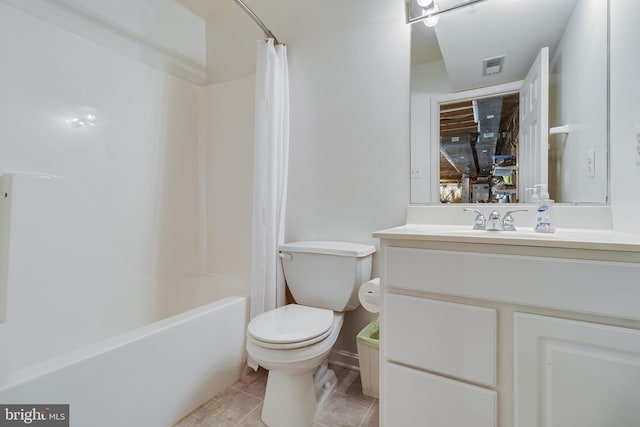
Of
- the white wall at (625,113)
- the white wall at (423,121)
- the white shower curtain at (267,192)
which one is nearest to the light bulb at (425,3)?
the white wall at (423,121)

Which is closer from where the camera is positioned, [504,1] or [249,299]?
[504,1]

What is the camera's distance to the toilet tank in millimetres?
1414

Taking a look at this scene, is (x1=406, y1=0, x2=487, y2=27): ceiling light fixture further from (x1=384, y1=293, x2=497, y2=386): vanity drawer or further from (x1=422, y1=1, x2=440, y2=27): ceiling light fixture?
(x1=384, y1=293, x2=497, y2=386): vanity drawer

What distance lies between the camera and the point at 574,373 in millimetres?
732

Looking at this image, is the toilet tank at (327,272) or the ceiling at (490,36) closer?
the ceiling at (490,36)

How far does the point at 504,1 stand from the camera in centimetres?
130

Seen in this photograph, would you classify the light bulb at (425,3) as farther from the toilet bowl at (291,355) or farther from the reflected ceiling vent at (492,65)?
the toilet bowl at (291,355)

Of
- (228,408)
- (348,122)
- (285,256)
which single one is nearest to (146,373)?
(228,408)

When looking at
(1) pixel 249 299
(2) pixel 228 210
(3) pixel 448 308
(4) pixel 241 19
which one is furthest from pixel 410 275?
(4) pixel 241 19

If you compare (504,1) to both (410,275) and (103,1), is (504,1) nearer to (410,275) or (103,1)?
(410,275)

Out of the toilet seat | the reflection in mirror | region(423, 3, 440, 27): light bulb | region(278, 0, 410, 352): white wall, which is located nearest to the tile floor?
region(278, 0, 410, 352): white wall

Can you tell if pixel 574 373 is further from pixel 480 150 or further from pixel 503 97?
pixel 503 97

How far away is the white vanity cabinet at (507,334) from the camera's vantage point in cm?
70

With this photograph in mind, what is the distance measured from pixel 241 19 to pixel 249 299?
1.93m
